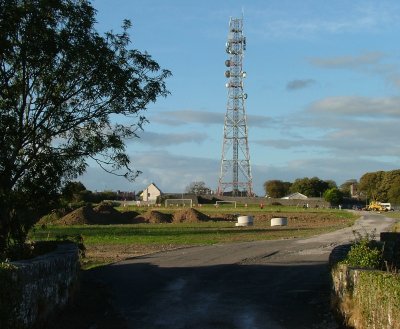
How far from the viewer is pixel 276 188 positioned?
193 m

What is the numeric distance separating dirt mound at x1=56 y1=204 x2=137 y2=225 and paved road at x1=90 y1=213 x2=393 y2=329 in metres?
42.6

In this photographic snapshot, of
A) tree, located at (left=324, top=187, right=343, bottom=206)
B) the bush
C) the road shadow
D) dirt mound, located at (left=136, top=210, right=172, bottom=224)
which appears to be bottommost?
the road shadow

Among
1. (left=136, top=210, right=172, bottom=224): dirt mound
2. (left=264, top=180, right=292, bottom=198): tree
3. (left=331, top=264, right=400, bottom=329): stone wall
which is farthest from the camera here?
(left=264, top=180, right=292, bottom=198): tree

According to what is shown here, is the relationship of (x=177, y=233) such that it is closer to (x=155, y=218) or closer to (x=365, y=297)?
(x=155, y=218)

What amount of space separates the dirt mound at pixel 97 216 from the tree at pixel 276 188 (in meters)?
120

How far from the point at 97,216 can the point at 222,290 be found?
5590 centimetres

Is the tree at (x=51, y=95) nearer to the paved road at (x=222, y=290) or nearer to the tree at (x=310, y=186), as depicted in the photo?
the paved road at (x=222, y=290)

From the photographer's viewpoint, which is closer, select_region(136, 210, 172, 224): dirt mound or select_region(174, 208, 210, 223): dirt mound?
select_region(136, 210, 172, 224): dirt mound

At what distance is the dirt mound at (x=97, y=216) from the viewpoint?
67.9 metres

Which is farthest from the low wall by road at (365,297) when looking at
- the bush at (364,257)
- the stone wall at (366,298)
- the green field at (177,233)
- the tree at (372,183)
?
the tree at (372,183)

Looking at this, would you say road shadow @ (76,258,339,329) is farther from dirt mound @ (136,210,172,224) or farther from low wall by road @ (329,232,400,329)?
dirt mound @ (136,210,172,224)

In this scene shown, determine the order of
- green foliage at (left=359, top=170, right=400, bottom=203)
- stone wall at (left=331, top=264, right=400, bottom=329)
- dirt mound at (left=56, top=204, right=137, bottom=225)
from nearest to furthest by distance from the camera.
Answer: stone wall at (left=331, top=264, right=400, bottom=329) < dirt mound at (left=56, top=204, right=137, bottom=225) < green foliage at (left=359, top=170, right=400, bottom=203)

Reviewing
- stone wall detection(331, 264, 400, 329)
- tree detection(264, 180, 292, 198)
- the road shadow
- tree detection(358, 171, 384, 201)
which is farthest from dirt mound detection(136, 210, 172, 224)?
tree detection(264, 180, 292, 198)

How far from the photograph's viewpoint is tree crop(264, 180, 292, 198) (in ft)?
631
